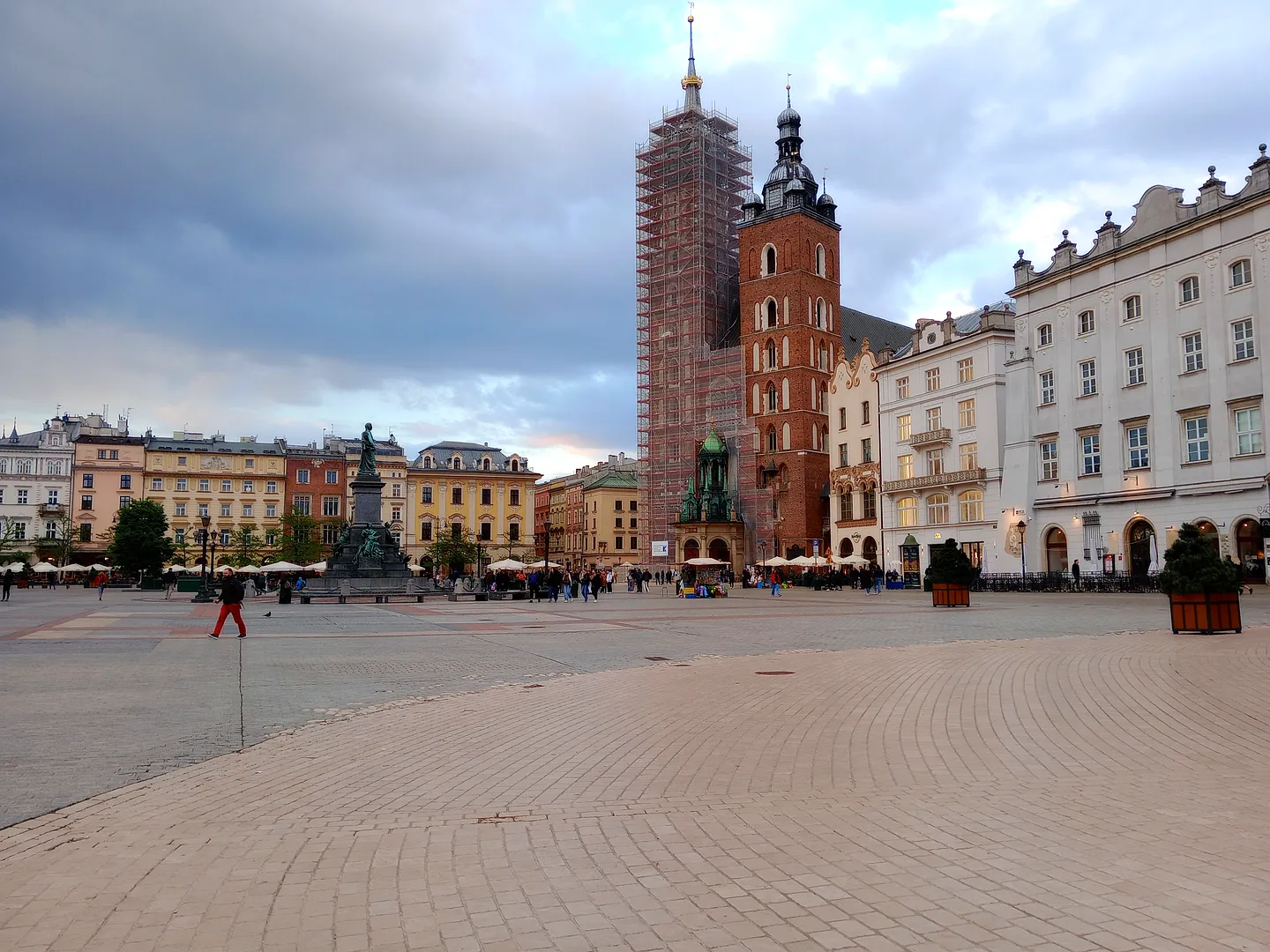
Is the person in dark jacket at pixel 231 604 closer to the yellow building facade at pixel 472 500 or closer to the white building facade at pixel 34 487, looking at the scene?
the yellow building facade at pixel 472 500

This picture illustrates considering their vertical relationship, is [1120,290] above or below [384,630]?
above

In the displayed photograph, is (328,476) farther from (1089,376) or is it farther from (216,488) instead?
(1089,376)

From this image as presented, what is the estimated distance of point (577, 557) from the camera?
125875mm

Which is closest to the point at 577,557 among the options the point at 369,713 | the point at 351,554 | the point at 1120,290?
the point at 351,554

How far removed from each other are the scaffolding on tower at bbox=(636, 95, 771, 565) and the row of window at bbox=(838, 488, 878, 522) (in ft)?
27.1

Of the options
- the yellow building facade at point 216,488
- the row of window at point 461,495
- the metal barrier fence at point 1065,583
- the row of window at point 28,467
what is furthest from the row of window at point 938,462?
the row of window at point 28,467

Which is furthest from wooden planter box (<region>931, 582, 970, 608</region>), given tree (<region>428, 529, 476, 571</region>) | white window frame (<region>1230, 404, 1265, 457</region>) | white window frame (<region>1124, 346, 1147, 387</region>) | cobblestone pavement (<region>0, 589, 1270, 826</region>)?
tree (<region>428, 529, 476, 571</region>)

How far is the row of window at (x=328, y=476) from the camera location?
10131 centimetres

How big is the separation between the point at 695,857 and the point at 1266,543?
4135 centimetres

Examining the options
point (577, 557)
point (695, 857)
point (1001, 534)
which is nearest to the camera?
point (695, 857)

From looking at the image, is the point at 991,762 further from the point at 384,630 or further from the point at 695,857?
the point at 384,630

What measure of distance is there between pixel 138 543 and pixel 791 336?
175ft

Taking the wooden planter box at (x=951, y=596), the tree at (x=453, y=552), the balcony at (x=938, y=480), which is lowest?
the wooden planter box at (x=951, y=596)

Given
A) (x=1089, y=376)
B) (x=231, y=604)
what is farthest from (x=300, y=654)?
(x=1089, y=376)
